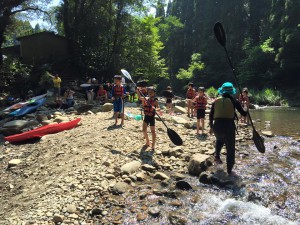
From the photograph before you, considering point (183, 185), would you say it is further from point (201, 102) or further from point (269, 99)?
point (269, 99)

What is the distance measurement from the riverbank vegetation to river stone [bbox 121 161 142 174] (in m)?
17.8

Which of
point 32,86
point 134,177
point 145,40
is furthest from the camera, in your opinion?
point 145,40

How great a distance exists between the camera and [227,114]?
6438 millimetres

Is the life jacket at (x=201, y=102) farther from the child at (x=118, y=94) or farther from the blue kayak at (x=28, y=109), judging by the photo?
the blue kayak at (x=28, y=109)

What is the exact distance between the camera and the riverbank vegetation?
2514 centimetres

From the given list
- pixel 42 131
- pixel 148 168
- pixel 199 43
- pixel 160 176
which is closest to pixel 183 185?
pixel 160 176

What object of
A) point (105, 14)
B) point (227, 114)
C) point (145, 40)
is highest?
point (105, 14)

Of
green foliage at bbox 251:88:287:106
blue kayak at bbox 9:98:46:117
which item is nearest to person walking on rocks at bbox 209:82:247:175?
blue kayak at bbox 9:98:46:117

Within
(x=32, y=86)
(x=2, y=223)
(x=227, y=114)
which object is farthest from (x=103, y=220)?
(x=32, y=86)

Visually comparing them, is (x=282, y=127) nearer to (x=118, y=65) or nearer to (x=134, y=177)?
(x=134, y=177)

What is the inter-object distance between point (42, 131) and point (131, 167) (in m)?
4.05

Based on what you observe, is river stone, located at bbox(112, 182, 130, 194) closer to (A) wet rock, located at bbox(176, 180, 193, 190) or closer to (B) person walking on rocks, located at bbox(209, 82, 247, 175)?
(A) wet rock, located at bbox(176, 180, 193, 190)

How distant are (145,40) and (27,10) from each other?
32.5 feet

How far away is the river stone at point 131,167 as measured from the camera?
642cm
